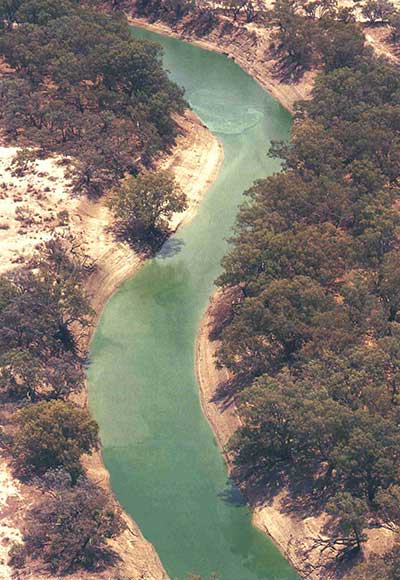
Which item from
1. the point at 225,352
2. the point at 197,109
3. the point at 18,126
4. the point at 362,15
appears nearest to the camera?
the point at 225,352

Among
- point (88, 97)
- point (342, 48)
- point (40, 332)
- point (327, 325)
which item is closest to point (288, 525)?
point (327, 325)

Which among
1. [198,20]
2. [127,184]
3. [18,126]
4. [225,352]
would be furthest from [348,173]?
[198,20]

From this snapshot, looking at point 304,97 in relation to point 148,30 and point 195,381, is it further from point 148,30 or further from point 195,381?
point 195,381

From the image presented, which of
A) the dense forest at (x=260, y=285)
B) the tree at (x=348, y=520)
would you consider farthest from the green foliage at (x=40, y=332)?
the tree at (x=348, y=520)

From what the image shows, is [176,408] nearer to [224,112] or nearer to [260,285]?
→ [260,285]

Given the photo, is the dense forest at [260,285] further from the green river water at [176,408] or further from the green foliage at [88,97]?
the green river water at [176,408]

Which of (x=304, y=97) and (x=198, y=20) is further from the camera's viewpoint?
(x=198, y=20)
